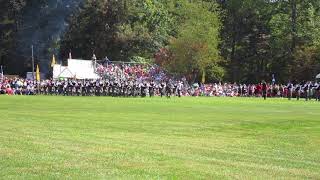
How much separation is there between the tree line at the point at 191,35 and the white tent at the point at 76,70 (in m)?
11.4

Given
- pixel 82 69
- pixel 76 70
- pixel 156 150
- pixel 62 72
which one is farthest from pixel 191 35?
pixel 156 150

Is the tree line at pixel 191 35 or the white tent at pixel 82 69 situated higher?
the tree line at pixel 191 35

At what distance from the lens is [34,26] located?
308ft

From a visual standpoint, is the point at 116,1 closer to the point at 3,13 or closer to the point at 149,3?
the point at 149,3

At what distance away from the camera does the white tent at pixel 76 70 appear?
6831cm

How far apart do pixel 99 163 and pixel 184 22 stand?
71.9 meters

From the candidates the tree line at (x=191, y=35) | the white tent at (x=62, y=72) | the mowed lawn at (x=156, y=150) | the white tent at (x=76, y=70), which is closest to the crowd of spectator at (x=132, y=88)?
the white tent at (x=76, y=70)

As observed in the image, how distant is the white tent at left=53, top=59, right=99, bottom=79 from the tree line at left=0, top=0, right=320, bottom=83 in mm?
11434

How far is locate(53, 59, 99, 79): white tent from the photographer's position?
224ft

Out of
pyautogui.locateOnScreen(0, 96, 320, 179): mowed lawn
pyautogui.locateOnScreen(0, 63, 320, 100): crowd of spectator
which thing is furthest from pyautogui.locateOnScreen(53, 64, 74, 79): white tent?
pyautogui.locateOnScreen(0, 96, 320, 179): mowed lawn

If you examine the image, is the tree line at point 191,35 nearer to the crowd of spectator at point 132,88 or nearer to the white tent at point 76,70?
the crowd of spectator at point 132,88

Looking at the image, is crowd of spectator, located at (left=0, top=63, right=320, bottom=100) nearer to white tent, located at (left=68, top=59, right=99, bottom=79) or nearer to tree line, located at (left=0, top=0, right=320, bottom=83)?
white tent, located at (left=68, top=59, right=99, bottom=79)

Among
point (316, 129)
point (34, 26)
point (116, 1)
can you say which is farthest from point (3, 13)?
point (316, 129)

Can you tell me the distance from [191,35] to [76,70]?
15.0 m
